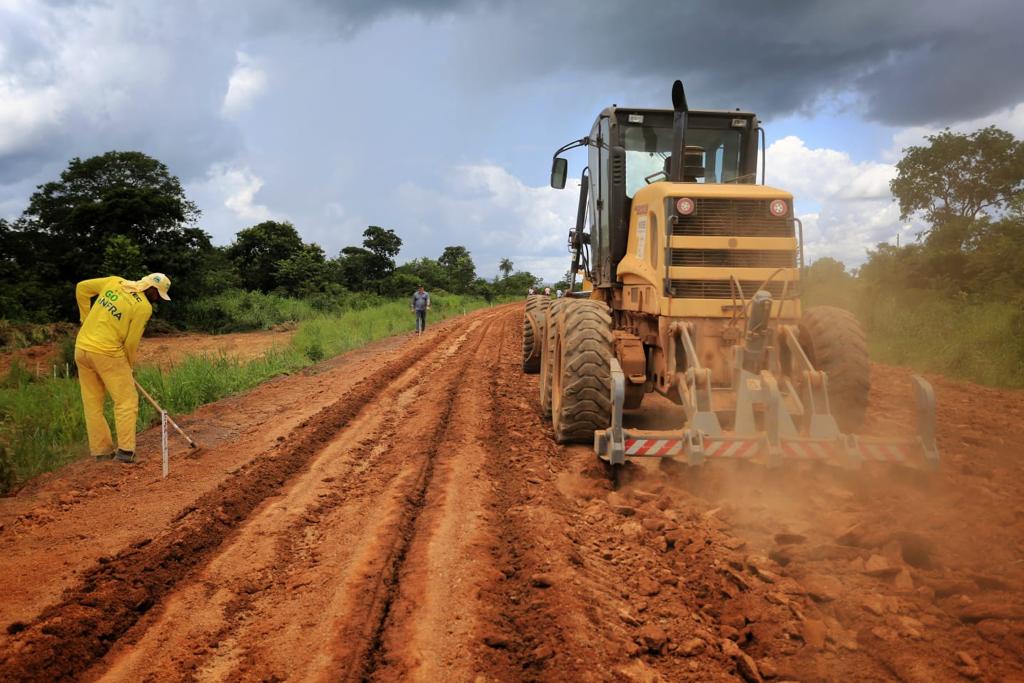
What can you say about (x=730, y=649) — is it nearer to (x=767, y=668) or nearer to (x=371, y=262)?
(x=767, y=668)

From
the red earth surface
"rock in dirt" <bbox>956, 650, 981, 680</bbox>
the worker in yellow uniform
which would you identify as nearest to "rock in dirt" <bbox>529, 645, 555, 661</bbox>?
"rock in dirt" <bbox>956, 650, 981, 680</bbox>

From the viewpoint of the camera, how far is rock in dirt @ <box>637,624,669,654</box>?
2.89 metres

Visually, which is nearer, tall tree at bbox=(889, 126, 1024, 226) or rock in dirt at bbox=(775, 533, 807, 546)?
rock in dirt at bbox=(775, 533, 807, 546)

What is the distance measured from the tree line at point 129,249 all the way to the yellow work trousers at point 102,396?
68.2 feet

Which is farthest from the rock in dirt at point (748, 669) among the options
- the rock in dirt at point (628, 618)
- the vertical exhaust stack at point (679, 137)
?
the vertical exhaust stack at point (679, 137)

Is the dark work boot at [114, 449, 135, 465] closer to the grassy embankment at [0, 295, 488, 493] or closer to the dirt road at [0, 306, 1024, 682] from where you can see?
the dirt road at [0, 306, 1024, 682]

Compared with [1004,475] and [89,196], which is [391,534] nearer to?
[1004,475]

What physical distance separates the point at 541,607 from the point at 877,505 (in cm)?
266

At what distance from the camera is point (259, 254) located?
36.3 metres

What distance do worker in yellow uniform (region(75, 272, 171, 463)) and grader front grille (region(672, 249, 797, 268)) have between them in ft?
15.4

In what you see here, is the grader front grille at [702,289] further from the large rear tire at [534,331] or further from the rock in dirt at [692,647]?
the large rear tire at [534,331]

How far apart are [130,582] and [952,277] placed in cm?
1935

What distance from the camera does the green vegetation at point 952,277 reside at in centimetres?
1138

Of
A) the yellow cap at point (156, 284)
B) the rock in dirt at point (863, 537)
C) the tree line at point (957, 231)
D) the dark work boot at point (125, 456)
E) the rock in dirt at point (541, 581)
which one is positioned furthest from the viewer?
the tree line at point (957, 231)
